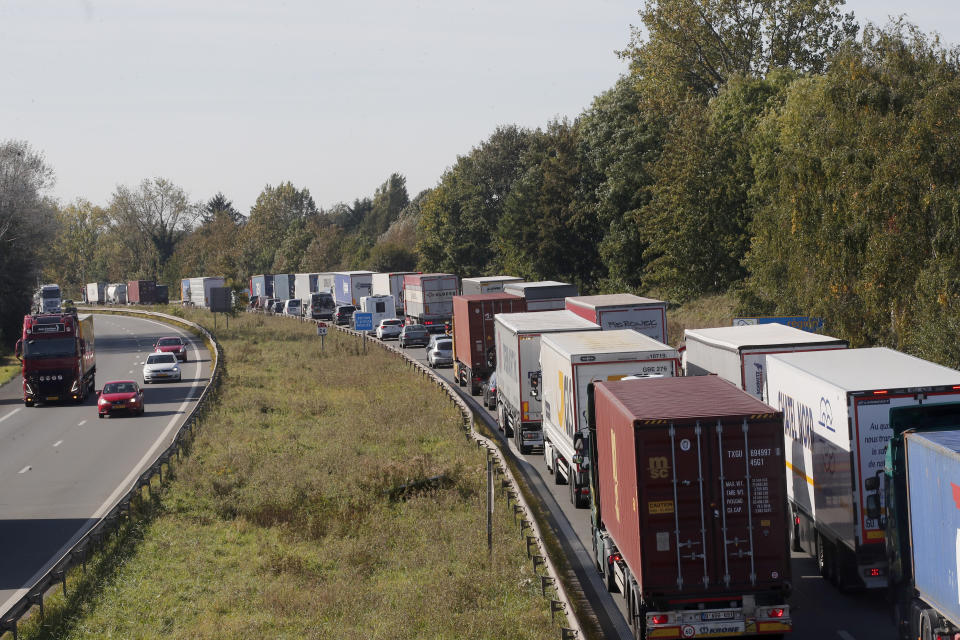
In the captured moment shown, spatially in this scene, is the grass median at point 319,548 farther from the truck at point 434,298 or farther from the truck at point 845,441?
the truck at point 434,298

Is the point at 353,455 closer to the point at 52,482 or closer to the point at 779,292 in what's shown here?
the point at 52,482

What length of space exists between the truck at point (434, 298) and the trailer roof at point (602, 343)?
43.1 metres

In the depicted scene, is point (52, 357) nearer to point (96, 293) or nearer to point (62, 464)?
point (62, 464)

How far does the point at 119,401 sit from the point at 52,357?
563 cm

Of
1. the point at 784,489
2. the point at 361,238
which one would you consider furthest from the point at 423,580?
the point at 361,238

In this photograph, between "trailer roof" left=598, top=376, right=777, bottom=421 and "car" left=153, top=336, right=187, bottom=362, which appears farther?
"car" left=153, top=336, right=187, bottom=362

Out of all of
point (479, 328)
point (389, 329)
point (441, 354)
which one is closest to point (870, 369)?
point (479, 328)

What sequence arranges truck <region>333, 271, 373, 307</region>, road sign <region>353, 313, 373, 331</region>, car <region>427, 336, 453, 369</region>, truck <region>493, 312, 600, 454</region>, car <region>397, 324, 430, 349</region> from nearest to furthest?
truck <region>493, 312, 600, 454</region> < car <region>427, 336, 453, 369</region> < road sign <region>353, 313, 373, 331</region> < car <region>397, 324, 430, 349</region> < truck <region>333, 271, 373, 307</region>

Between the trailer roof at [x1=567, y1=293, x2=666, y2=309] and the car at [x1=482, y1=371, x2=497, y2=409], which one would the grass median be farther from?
the trailer roof at [x1=567, y1=293, x2=666, y2=309]

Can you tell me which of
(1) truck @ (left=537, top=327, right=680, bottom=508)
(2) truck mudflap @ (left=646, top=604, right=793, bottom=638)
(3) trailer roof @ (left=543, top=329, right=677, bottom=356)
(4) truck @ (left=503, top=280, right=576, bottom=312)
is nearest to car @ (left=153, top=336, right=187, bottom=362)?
(4) truck @ (left=503, top=280, right=576, bottom=312)

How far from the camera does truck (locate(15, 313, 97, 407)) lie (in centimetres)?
4312

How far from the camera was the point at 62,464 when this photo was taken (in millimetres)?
29703

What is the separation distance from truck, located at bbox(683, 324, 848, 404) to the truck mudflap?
294 inches

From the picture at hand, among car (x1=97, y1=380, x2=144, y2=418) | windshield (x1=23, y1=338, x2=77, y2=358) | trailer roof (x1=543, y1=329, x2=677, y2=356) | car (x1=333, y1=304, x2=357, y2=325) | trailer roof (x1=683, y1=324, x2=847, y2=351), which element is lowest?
car (x1=97, y1=380, x2=144, y2=418)
